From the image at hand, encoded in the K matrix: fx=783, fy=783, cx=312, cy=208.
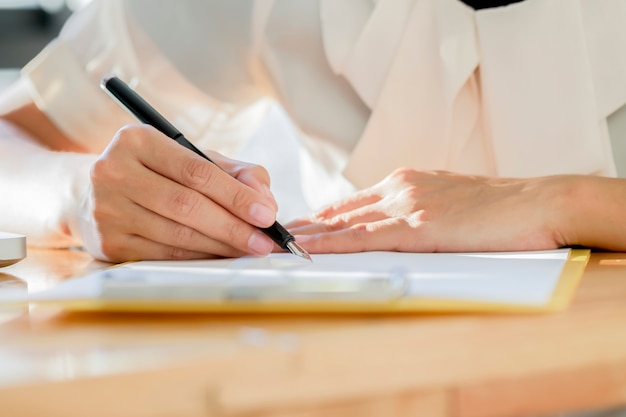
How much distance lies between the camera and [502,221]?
61cm

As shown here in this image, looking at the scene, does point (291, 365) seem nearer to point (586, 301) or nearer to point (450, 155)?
point (586, 301)

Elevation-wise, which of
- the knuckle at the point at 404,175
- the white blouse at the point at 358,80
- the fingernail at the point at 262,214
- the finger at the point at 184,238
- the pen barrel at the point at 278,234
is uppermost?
the white blouse at the point at 358,80

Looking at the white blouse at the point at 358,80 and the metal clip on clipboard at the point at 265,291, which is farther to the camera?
the white blouse at the point at 358,80

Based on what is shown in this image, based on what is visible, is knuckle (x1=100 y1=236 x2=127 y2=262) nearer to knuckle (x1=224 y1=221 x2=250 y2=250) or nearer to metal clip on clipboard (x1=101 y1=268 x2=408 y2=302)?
knuckle (x1=224 y1=221 x2=250 y2=250)

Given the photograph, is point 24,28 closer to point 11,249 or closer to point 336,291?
point 11,249

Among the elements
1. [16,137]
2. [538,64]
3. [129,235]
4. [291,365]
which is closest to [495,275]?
[291,365]

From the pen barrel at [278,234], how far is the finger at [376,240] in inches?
1.7

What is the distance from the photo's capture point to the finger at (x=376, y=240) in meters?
0.61

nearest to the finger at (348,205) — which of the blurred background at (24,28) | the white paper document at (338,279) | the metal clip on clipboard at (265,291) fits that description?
the white paper document at (338,279)

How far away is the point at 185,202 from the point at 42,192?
295 millimetres

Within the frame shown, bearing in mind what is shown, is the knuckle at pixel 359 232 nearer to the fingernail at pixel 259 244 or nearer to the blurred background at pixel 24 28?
the fingernail at pixel 259 244

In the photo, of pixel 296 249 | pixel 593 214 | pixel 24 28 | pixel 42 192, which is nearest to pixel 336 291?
pixel 296 249

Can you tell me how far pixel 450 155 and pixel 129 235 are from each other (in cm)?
45

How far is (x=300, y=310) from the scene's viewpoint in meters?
0.34
